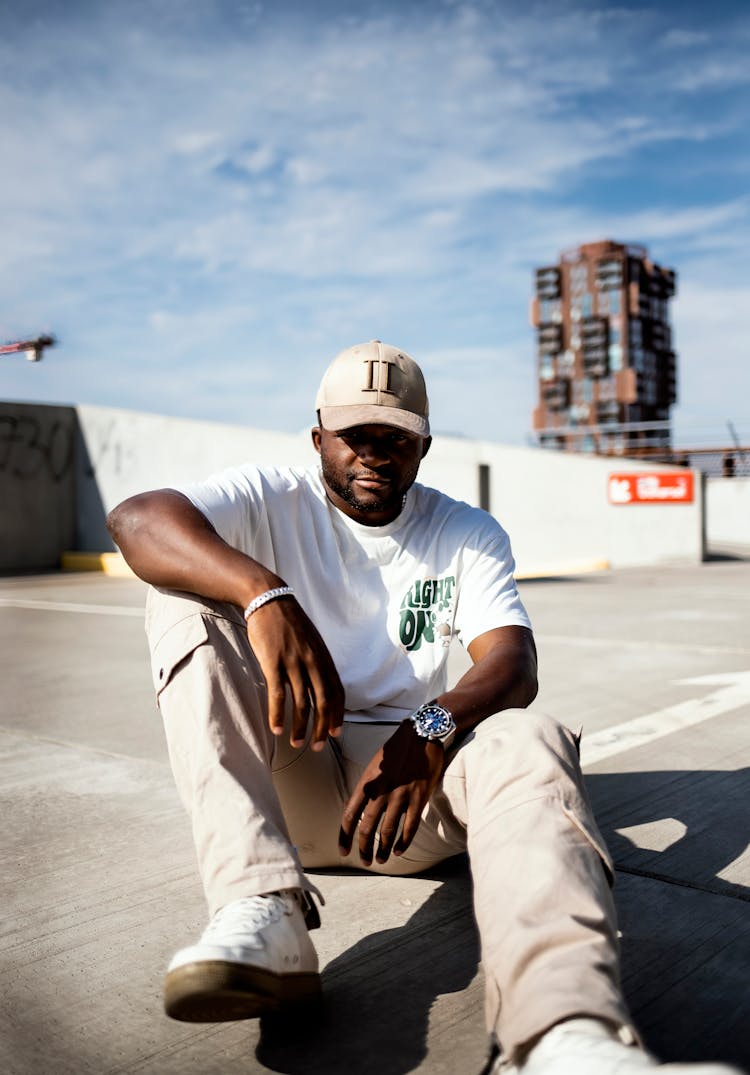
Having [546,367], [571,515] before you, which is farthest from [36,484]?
[546,367]

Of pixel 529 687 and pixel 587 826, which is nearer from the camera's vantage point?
pixel 587 826

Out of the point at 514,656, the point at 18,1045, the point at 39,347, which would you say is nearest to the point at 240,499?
the point at 514,656

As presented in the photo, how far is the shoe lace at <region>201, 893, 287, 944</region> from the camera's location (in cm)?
145

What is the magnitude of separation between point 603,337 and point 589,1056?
129748 mm

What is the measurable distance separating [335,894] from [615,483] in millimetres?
13950

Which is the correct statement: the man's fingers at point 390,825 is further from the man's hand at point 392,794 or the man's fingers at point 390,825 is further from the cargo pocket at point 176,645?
the cargo pocket at point 176,645

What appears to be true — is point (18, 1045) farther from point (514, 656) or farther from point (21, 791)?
point (21, 791)

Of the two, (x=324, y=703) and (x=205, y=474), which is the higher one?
(x=205, y=474)

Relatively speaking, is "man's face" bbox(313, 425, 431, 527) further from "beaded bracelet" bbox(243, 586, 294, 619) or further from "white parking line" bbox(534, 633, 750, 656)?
"white parking line" bbox(534, 633, 750, 656)

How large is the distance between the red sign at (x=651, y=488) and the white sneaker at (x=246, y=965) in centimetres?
1453

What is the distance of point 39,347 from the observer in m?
30.4

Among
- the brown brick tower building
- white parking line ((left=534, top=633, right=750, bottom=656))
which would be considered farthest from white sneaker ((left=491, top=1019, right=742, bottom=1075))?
the brown brick tower building

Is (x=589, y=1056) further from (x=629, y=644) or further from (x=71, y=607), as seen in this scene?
(x=71, y=607)

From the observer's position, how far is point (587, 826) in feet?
5.16
